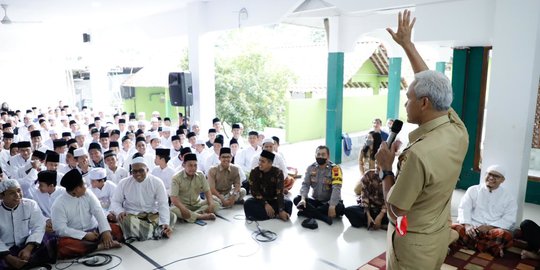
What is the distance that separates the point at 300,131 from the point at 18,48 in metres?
10.6

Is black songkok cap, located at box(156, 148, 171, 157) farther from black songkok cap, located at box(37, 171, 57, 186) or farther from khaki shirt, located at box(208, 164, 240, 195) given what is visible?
black songkok cap, located at box(37, 171, 57, 186)

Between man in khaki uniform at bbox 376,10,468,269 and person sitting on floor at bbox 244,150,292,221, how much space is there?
3.57 metres

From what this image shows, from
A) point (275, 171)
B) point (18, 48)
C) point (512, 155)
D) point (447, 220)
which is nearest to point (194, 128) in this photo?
point (275, 171)

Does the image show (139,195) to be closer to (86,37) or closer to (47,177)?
(47,177)

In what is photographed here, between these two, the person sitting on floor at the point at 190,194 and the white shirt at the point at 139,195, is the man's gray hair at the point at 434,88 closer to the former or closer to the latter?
the white shirt at the point at 139,195

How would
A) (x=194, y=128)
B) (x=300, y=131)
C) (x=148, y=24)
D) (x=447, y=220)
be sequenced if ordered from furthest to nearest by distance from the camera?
(x=300, y=131)
(x=148, y=24)
(x=194, y=128)
(x=447, y=220)

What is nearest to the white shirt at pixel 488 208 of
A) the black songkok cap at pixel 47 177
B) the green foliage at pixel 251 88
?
the black songkok cap at pixel 47 177

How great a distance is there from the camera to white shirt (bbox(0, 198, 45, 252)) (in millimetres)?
4125

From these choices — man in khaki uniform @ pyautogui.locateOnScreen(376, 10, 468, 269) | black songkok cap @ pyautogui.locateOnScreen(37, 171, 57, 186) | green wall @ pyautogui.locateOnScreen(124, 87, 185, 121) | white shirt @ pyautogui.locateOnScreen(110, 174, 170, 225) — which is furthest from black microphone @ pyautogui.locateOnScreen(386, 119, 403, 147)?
green wall @ pyautogui.locateOnScreen(124, 87, 185, 121)

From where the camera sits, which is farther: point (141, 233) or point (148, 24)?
point (148, 24)

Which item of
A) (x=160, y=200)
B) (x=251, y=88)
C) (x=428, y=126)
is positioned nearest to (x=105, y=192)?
(x=160, y=200)

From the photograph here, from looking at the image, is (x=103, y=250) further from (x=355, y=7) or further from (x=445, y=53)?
(x=445, y=53)

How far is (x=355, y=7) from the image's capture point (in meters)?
6.54

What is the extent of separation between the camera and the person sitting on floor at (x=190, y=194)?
18.0ft
